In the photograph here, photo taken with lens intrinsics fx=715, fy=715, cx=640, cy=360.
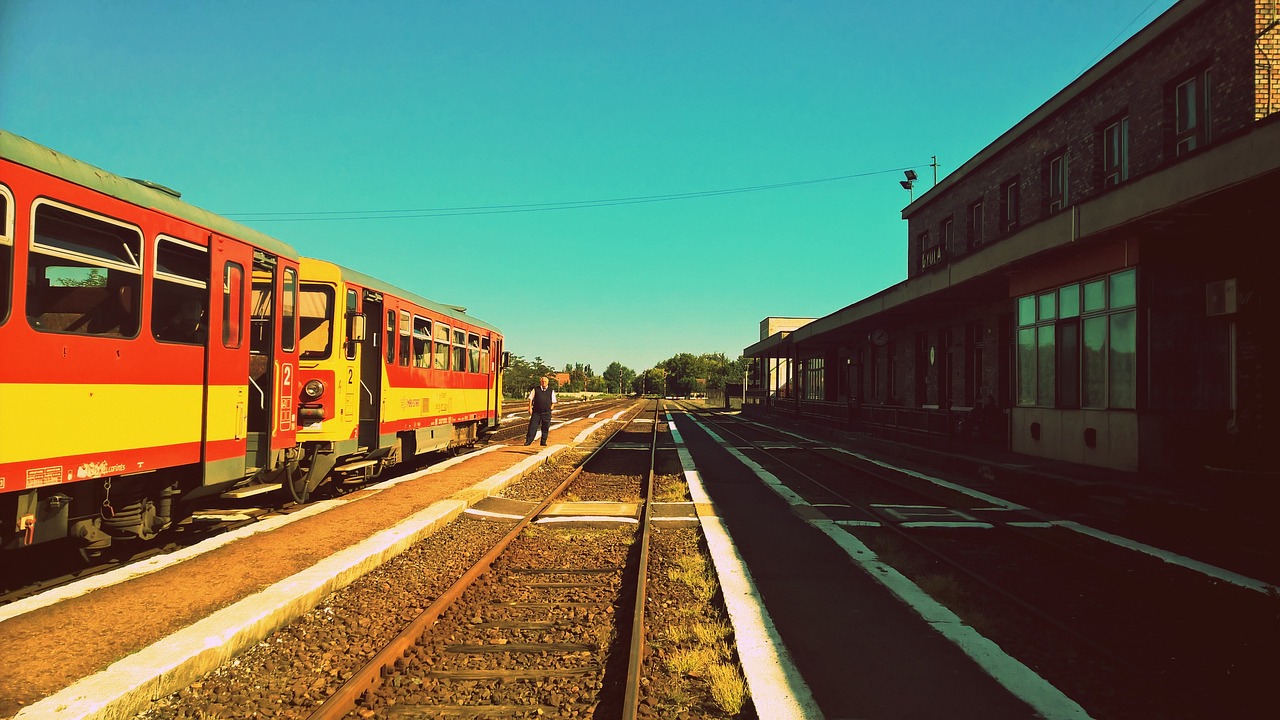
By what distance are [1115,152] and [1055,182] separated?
2.58 meters

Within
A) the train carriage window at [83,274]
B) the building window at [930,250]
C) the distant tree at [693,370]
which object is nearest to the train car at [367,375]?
the train carriage window at [83,274]

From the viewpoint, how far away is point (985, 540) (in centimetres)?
883

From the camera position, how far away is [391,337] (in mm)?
12391

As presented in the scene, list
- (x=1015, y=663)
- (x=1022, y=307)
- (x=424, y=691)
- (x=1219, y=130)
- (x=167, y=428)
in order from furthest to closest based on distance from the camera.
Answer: (x=1022, y=307) < (x=1219, y=130) < (x=167, y=428) < (x=1015, y=663) < (x=424, y=691)

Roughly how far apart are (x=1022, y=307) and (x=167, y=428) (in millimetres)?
17003

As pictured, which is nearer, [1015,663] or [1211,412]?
[1015,663]

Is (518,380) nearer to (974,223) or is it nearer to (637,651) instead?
(974,223)

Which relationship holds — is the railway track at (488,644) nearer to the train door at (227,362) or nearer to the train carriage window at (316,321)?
the train door at (227,362)

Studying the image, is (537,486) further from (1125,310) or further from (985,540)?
(1125,310)

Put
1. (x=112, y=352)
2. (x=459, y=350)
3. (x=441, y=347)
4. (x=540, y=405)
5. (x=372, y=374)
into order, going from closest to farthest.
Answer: (x=112, y=352), (x=372, y=374), (x=441, y=347), (x=459, y=350), (x=540, y=405)

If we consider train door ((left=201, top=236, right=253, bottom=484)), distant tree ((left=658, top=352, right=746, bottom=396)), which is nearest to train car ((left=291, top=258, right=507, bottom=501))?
train door ((left=201, top=236, right=253, bottom=484))

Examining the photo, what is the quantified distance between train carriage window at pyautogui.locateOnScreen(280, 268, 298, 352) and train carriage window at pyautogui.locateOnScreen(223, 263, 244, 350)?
113 centimetres

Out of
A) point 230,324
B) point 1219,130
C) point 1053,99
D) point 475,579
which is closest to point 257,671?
point 475,579

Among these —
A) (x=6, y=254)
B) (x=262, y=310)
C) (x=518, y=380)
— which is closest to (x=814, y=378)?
(x=262, y=310)
